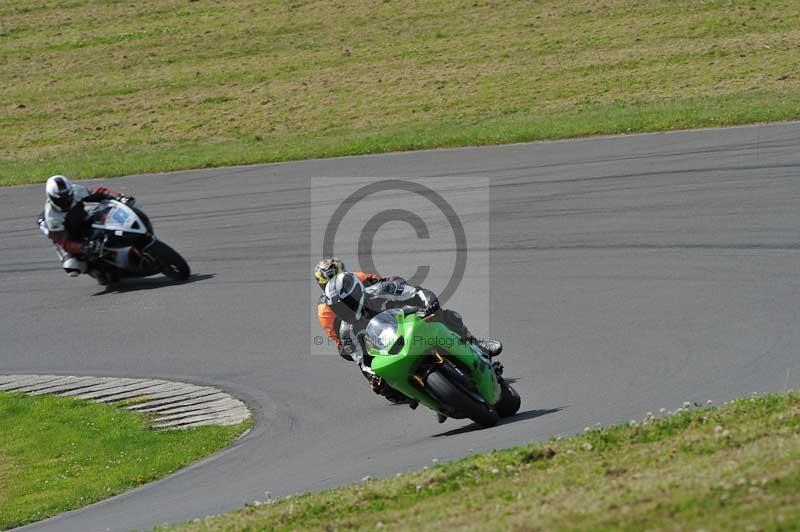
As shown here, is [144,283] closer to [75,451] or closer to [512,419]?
Result: [75,451]

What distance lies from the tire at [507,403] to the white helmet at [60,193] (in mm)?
9637

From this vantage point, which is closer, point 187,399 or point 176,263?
point 187,399

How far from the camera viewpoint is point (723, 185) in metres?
19.3

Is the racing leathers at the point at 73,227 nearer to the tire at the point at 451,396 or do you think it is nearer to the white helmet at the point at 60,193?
the white helmet at the point at 60,193

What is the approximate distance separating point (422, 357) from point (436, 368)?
16 centimetres

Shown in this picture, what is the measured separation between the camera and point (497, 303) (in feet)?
52.1

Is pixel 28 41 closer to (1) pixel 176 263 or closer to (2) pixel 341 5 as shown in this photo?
(2) pixel 341 5

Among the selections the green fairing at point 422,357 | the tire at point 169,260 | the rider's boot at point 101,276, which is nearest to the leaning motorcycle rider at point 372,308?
the green fairing at point 422,357

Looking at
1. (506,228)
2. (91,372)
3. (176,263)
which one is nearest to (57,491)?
(91,372)

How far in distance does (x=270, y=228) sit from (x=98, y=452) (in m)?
8.23

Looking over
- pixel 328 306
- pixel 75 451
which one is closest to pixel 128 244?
pixel 75 451

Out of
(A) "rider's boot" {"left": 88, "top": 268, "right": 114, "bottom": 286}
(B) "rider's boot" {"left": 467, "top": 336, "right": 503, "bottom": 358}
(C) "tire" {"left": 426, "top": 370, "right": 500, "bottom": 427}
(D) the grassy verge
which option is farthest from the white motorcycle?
(D) the grassy verge

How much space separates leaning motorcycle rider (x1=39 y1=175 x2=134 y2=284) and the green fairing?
9299mm

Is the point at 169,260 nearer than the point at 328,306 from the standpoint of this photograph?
No
